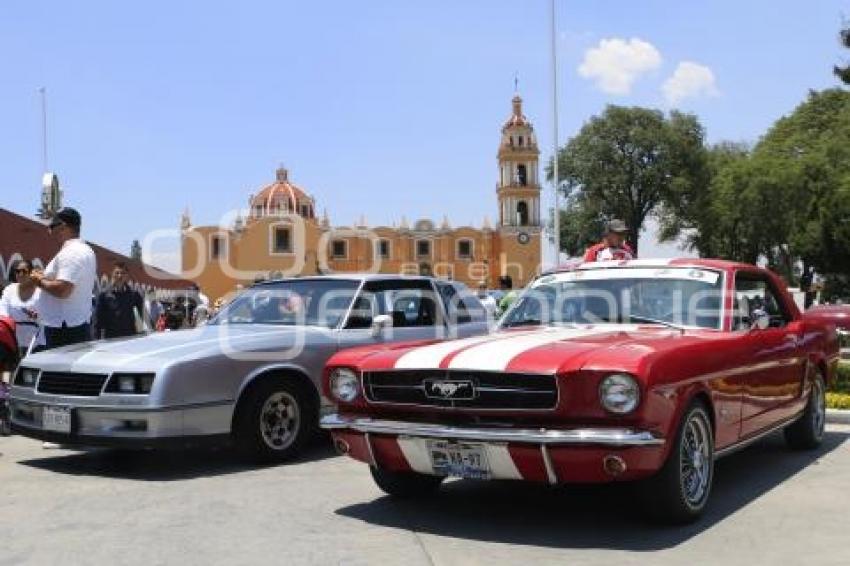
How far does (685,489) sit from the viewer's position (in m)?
5.30

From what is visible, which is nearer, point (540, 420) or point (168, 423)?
point (540, 420)

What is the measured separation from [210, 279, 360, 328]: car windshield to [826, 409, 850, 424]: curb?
4.83 metres

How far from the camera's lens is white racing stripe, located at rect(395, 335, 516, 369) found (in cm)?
533

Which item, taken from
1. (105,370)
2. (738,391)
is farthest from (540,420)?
(105,370)

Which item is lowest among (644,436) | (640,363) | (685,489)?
(685,489)

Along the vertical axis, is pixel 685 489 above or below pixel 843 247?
below

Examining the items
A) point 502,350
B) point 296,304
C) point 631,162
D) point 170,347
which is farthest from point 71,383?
point 631,162

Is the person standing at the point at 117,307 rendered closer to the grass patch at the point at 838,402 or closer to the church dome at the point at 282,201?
the grass patch at the point at 838,402

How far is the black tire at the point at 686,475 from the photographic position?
5098mm

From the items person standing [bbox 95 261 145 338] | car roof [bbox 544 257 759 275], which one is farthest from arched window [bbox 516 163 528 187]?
car roof [bbox 544 257 759 275]

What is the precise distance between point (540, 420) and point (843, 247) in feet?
118

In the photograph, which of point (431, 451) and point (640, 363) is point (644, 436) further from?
point (431, 451)

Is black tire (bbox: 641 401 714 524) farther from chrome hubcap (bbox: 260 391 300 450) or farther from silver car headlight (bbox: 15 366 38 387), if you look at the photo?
silver car headlight (bbox: 15 366 38 387)

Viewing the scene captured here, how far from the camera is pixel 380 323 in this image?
7785 mm
